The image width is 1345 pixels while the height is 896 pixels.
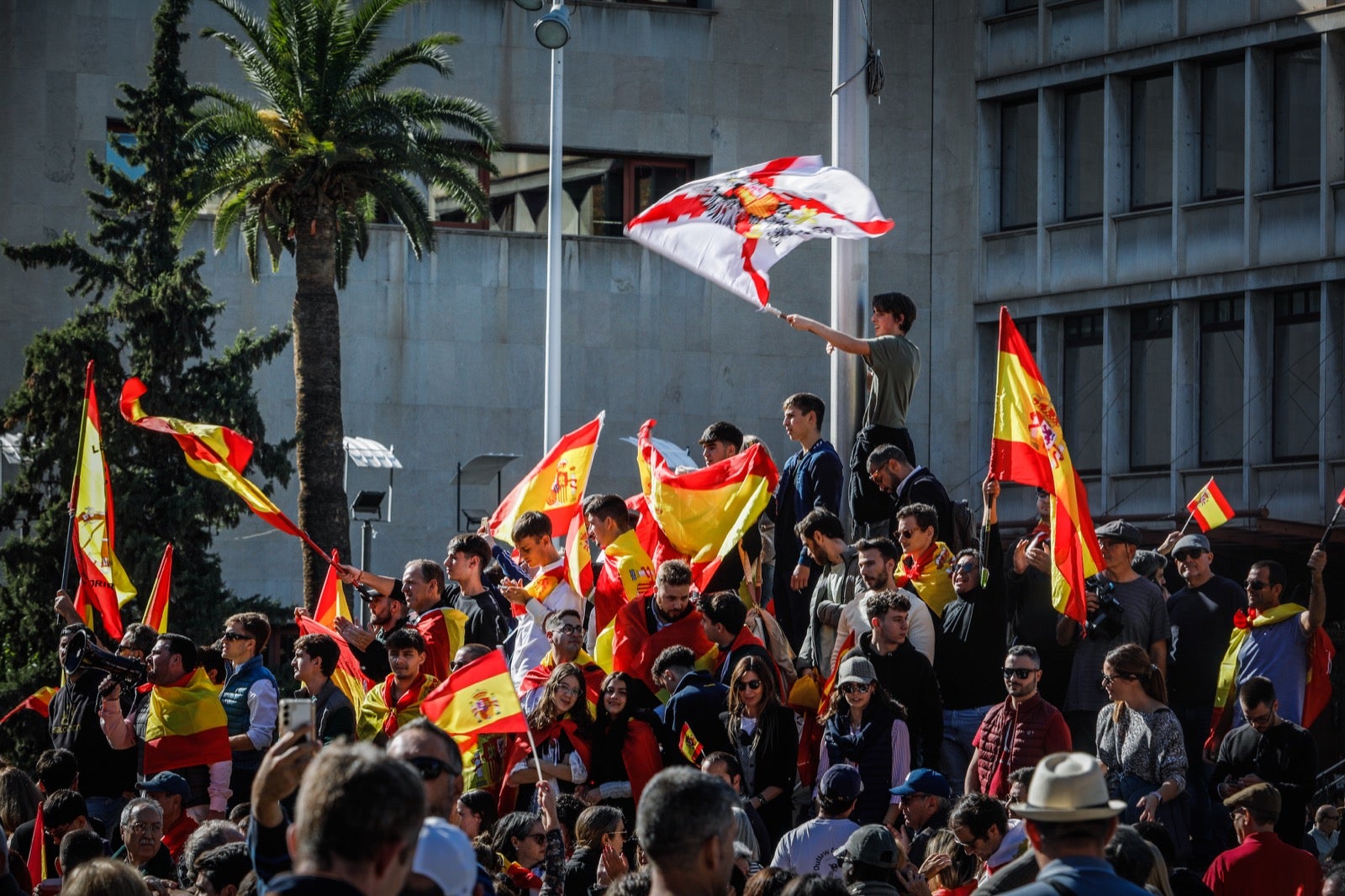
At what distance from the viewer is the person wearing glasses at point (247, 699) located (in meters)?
11.0

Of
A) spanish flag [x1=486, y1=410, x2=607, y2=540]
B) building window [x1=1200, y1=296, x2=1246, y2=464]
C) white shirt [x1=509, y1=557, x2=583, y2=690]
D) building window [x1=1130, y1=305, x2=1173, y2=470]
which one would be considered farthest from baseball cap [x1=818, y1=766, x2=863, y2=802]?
building window [x1=1130, y1=305, x2=1173, y2=470]

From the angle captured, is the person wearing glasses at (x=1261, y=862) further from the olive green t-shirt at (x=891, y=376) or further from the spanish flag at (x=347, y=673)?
the spanish flag at (x=347, y=673)

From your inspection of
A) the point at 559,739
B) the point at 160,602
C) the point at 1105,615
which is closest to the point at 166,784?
the point at 559,739

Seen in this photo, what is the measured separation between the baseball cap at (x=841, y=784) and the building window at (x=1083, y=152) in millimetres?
24875

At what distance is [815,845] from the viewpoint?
8.41 m

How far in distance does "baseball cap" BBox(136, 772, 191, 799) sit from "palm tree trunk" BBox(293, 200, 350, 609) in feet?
48.6

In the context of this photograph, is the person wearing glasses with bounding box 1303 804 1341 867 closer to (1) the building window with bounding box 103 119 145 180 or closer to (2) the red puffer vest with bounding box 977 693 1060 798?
(2) the red puffer vest with bounding box 977 693 1060 798

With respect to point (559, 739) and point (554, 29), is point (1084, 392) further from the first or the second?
point (559, 739)

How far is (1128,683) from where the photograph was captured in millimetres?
9641

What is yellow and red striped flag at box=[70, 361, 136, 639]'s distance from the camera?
1421cm

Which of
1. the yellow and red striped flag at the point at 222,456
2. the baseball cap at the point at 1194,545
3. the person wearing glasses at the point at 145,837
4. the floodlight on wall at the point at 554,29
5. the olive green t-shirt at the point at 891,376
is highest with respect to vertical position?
the floodlight on wall at the point at 554,29

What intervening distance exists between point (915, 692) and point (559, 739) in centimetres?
184

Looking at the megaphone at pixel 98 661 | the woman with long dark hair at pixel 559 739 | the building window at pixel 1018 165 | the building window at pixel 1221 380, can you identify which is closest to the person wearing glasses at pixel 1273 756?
the woman with long dark hair at pixel 559 739

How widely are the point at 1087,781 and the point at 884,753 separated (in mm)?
4444
